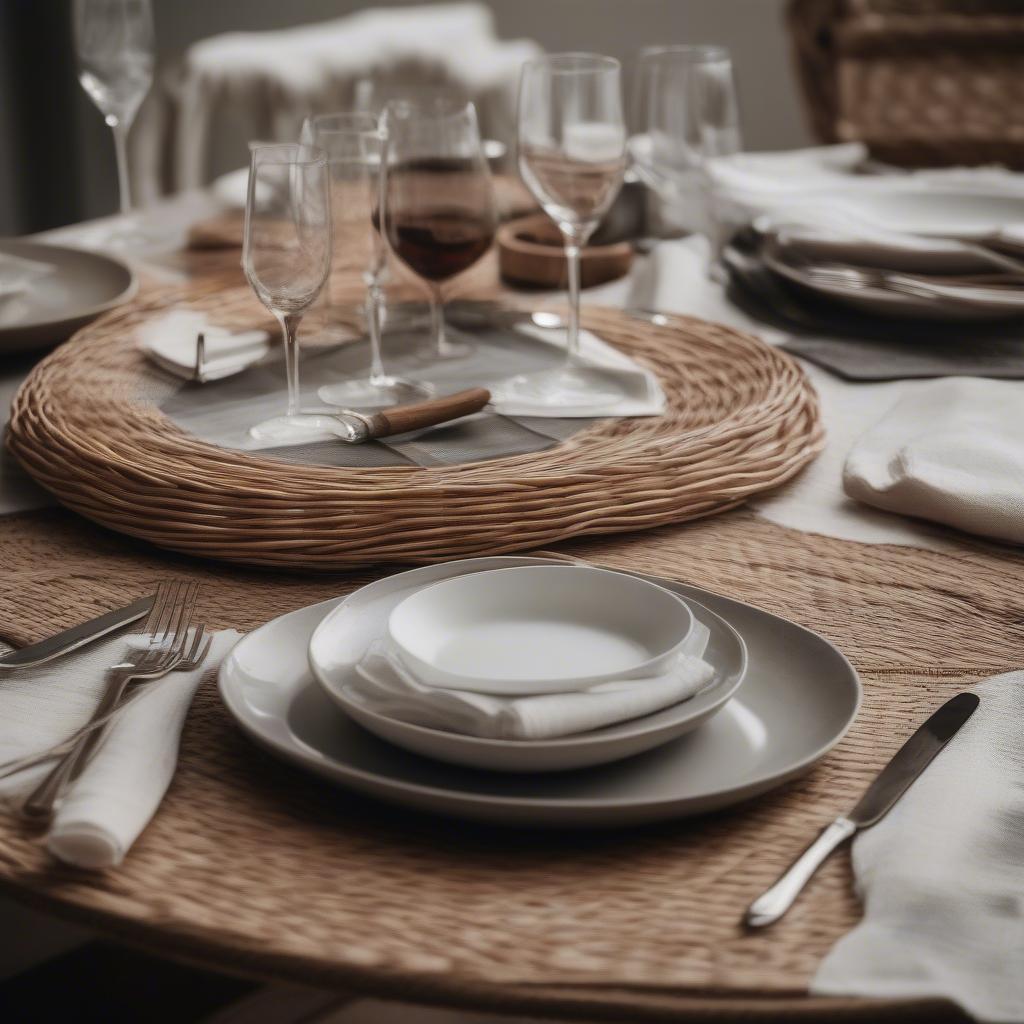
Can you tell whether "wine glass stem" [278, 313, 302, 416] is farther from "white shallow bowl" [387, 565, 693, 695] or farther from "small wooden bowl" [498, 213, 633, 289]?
"small wooden bowl" [498, 213, 633, 289]

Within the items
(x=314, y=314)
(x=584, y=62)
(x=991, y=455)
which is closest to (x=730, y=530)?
(x=991, y=455)

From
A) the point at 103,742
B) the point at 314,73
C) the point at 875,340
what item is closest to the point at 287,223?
the point at 103,742

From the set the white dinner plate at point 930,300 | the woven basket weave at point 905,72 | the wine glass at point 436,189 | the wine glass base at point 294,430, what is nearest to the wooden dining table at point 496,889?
the wine glass base at point 294,430

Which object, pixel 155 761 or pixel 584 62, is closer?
pixel 155 761

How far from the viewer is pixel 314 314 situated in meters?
1.25

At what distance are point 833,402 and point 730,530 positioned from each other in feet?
1.04

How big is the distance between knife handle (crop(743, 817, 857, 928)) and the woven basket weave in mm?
1795

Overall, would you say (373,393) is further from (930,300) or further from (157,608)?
(930,300)

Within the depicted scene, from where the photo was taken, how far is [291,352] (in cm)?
95

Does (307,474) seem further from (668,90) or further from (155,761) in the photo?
(668,90)

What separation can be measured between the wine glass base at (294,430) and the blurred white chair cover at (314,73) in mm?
1587

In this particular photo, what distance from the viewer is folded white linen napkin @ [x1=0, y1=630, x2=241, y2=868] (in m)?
0.52

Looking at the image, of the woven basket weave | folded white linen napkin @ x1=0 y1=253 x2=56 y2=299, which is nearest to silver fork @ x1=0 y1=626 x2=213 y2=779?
folded white linen napkin @ x1=0 y1=253 x2=56 y2=299

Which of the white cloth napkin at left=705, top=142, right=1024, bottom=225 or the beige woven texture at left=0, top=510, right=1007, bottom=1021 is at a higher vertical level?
the white cloth napkin at left=705, top=142, right=1024, bottom=225
